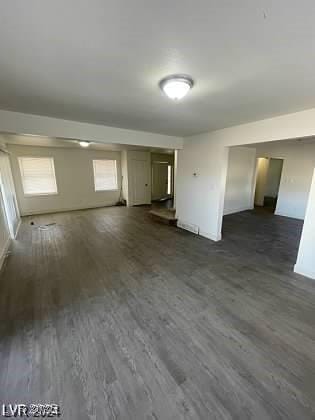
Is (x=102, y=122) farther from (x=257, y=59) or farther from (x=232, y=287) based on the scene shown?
(x=232, y=287)

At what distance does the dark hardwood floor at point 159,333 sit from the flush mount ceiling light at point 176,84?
2363 mm

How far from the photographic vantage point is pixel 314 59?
4.30 ft

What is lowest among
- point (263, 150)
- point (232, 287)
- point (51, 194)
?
point (232, 287)

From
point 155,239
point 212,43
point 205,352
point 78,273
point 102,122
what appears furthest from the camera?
point 155,239

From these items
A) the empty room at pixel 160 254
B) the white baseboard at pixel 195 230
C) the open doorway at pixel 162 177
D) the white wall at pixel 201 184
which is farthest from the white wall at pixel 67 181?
the white baseboard at pixel 195 230

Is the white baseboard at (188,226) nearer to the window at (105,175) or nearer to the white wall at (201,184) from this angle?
the white wall at (201,184)

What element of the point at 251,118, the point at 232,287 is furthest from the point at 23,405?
the point at 251,118

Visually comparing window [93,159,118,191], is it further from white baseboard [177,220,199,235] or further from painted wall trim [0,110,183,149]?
white baseboard [177,220,199,235]

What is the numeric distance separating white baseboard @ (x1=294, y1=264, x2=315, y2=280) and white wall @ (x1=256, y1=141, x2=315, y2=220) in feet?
12.7

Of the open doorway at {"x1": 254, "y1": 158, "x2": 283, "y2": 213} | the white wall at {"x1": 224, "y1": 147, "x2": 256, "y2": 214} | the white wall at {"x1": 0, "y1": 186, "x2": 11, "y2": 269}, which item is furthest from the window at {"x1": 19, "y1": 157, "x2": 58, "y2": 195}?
the open doorway at {"x1": 254, "y1": 158, "x2": 283, "y2": 213}

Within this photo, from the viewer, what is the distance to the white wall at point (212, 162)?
8.56 feet

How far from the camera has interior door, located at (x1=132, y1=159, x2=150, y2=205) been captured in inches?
301

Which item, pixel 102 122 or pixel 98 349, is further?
pixel 102 122

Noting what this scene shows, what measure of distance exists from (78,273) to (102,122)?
2654mm
